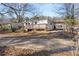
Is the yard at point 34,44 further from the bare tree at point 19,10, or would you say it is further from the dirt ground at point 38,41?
the bare tree at point 19,10

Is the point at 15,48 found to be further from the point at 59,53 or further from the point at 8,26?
the point at 59,53

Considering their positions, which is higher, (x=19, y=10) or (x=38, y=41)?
(x=19, y=10)

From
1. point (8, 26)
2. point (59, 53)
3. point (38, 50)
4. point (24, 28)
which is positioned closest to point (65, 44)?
point (59, 53)

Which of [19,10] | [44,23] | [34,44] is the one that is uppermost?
[19,10]

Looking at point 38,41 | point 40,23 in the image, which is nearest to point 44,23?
point 40,23

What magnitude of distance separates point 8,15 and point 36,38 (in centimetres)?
33

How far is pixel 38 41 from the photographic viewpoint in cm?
222

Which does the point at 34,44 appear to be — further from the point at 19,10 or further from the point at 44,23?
the point at 19,10

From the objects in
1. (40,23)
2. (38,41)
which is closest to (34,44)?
(38,41)

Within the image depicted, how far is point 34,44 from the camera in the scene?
A: 7.30 ft

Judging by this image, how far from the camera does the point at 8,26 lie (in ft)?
7.33

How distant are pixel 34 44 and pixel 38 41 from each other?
0.05 m

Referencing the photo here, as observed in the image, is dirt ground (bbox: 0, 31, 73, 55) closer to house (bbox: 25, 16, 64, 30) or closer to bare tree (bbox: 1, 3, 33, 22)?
house (bbox: 25, 16, 64, 30)

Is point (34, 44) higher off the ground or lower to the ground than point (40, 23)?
lower
